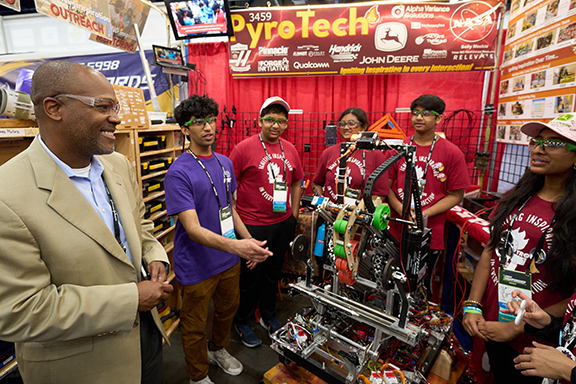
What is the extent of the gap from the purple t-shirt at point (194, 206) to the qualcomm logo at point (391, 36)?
9.27 ft

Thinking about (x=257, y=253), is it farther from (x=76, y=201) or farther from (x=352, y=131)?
(x=352, y=131)

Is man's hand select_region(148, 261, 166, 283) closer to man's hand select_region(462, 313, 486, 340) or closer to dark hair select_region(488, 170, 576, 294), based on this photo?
man's hand select_region(462, 313, 486, 340)

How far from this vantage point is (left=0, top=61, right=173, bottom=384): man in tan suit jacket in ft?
3.01

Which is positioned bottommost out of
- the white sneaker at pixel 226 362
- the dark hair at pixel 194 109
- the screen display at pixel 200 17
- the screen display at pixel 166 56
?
the white sneaker at pixel 226 362

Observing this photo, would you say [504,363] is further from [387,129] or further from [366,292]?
[387,129]

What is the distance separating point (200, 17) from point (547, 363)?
4.51m

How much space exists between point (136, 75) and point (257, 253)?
4625mm

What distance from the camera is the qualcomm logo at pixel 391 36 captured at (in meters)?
3.55

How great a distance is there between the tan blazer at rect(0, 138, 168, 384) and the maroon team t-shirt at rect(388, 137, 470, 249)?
A: 2.25 metres

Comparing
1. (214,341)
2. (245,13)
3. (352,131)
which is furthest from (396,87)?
(214,341)

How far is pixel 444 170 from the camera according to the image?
253 cm

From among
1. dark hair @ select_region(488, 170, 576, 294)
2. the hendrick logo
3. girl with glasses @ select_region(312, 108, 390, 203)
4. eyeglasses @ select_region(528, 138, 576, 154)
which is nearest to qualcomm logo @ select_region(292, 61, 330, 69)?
the hendrick logo

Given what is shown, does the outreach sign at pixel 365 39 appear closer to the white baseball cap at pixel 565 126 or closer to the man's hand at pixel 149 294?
the white baseball cap at pixel 565 126

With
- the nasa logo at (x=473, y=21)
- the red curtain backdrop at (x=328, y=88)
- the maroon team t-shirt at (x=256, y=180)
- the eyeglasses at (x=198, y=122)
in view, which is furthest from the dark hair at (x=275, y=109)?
the nasa logo at (x=473, y=21)
